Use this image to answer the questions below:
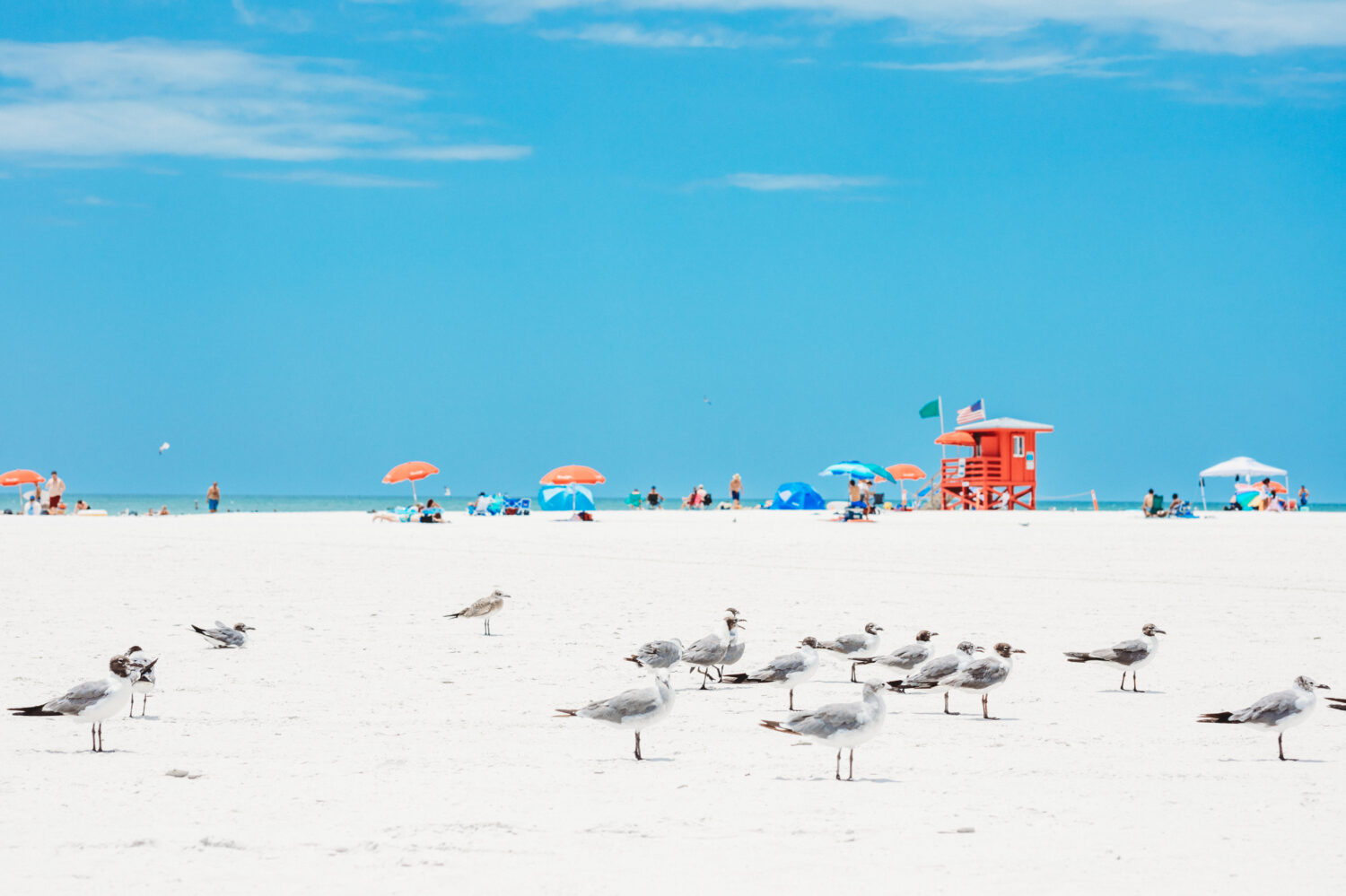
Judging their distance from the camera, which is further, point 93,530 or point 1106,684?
point 93,530

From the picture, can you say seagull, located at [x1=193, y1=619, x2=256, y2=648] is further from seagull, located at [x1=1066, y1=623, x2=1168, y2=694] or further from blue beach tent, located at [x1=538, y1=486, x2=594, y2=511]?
blue beach tent, located at [x1=538, y1=486, x2=594, y2=511]

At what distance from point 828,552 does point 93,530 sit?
19908 mm

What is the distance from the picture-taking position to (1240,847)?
5922 millimetres

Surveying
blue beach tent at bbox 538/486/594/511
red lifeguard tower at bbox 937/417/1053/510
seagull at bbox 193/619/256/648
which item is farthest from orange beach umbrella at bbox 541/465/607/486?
seagull at bbox 193/619/256/648

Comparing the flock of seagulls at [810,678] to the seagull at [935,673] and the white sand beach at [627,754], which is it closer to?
the seagull at [935,673]

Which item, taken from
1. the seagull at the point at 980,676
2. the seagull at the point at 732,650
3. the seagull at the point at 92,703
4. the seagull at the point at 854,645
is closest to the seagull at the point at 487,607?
the seagull at the point at 732,650

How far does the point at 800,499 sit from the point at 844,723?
46.7m

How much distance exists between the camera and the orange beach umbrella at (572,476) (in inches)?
1838

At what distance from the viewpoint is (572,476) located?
46.8 metres

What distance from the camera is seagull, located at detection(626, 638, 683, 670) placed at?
10109 millimetres

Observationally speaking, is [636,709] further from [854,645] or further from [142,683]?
[142,683]

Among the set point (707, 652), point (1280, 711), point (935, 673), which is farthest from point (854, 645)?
point (1280, 711)

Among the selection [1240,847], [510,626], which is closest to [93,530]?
[510,626]

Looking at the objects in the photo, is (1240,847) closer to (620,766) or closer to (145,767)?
(620,766)
